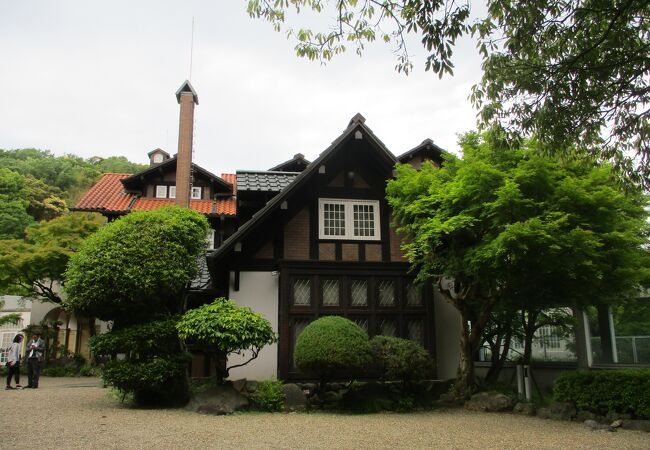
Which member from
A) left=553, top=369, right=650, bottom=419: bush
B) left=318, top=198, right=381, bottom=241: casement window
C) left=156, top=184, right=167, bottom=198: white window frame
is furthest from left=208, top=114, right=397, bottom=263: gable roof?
left=156, top=184, right=167, bottom=198: white window frame

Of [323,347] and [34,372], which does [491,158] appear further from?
[34,372]

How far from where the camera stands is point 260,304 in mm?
14133

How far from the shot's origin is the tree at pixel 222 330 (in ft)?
36.7

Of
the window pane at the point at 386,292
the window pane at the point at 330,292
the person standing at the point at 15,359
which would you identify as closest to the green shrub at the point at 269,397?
the window pane at the point at 330,292

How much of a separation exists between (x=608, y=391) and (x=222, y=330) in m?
7.76

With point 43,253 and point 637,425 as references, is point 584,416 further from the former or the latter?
point 43,253

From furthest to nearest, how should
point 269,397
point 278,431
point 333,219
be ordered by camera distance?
point 333,219
point 269,397
point 278,431

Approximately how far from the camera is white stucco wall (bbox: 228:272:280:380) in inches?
539

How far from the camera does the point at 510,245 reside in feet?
34.3

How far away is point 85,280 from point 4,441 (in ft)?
13.6

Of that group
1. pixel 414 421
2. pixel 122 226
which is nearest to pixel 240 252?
pixel 122 226

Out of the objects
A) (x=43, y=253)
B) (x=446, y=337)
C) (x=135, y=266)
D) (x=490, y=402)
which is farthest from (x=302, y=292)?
(x=43, y=253)

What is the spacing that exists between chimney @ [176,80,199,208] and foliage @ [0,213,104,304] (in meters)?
4.36

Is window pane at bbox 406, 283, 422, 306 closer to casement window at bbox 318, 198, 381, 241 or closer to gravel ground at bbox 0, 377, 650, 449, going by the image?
casement window at bbox 318, 198, 381, 241
